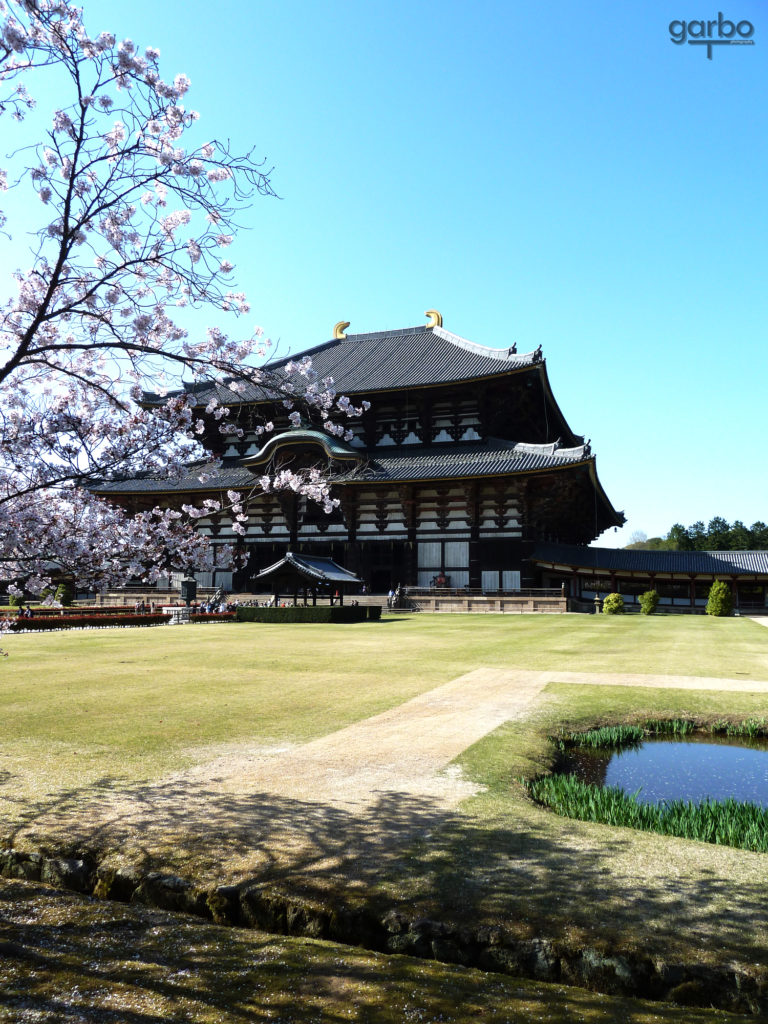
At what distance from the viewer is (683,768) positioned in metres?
8.45

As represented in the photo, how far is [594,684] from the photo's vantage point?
12.2 meters

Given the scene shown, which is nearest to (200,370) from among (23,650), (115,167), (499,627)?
(115,167)

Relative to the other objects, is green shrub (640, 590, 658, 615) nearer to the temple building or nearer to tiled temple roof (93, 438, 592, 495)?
the temple building

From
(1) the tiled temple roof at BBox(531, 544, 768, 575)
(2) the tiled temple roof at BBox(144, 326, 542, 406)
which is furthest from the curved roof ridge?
(1) the tiled temple roof at BBox(531, 544, 768, 575)

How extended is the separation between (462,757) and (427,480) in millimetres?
29623

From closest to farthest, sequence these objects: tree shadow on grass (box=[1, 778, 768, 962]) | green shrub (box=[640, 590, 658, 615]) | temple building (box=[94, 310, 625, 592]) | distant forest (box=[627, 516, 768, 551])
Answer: tree shadow on grass (box=[1, 778, 768, 962]) < green shrub (box=[640, 590, 658, 615]) < temple building (box=[94, 310, 625, 592]) < distant forest (box=[627, 516, 768, 551])

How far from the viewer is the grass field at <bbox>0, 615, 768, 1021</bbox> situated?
4031 mm

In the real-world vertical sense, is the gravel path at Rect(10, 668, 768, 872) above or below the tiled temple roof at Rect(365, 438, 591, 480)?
below

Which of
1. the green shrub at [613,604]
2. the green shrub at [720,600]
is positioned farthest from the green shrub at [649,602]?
the green shrub at [720,600]

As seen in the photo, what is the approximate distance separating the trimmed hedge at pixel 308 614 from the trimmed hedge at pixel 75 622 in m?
4.00

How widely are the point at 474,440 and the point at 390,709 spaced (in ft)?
105

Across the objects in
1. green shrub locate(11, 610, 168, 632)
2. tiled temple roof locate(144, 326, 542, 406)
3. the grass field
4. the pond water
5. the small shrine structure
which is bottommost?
green shrub locate(11, 610, 168, 632)

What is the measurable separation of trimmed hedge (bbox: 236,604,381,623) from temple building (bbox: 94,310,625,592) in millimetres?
6704

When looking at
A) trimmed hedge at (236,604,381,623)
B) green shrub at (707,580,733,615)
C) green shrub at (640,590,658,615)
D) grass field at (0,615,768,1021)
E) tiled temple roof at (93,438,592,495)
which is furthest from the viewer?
green shrub at (707,580,733,615)
